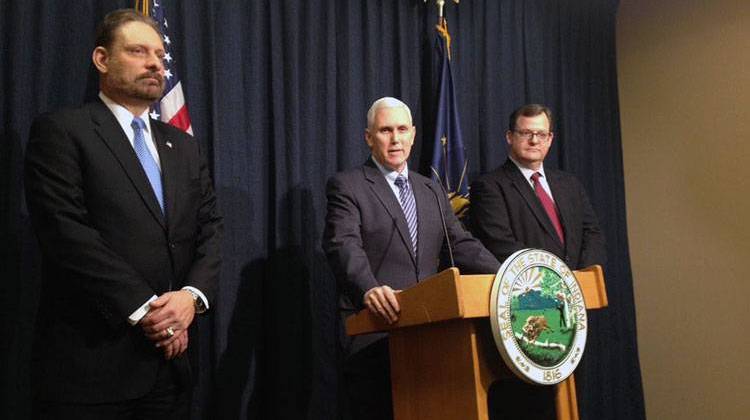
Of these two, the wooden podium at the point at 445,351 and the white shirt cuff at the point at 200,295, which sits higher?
the white shirt cuff at the point at 200,295

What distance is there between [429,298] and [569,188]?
182 centimetres

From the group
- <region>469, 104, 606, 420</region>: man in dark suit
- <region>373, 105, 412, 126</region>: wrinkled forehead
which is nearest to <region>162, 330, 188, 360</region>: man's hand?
<region>373, 105, 412, 126</region>: wrinkled forehead

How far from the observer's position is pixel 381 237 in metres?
2.52

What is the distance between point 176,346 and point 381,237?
827 millimetres

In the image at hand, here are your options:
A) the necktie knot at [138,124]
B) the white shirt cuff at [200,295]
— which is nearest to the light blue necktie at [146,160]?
the necktie knot at [138,124]

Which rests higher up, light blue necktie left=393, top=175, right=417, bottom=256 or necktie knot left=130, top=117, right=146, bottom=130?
necktie knot left=130, top=117, right=146, bottom=130

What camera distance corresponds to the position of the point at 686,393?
15.4 feet

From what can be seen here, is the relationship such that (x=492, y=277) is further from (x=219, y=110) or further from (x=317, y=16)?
(x=317, y=16)

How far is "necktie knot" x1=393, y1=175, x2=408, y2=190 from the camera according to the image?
Answer: 2.70 m

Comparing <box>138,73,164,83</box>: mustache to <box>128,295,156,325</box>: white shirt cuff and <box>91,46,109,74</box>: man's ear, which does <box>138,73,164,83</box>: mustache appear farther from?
<box>128,295,156,325</box>: white shirt cuff

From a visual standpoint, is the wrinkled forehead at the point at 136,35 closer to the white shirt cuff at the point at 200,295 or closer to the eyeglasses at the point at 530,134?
the white shirt cuff at the point at 200,295

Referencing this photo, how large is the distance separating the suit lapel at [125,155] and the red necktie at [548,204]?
6.29 ft

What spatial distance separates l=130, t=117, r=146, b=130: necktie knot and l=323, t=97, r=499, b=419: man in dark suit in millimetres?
676

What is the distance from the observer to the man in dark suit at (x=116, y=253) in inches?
74.0
